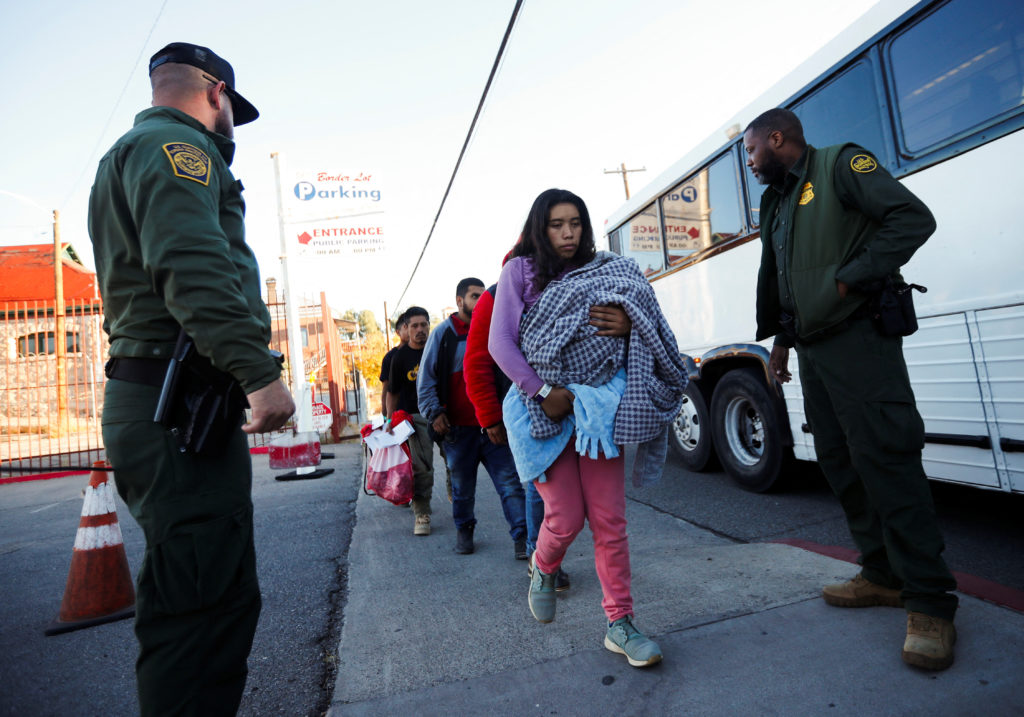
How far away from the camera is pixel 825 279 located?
2277 millimetres

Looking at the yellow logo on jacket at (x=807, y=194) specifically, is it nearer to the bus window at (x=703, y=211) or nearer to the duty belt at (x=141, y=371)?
the duty belt at (x=141, y=371)

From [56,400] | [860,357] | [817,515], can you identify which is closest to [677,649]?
[860,357]

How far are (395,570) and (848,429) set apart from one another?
258 cm

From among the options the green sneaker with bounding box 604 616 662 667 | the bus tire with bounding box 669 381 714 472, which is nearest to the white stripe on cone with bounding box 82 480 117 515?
the green sneaker with bounding box 604 616 662 667

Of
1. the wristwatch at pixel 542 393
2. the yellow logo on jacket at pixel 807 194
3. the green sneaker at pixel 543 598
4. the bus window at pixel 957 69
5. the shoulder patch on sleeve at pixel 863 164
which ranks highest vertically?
the bus window at pixel 957 69

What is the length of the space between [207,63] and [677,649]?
8.31 ft

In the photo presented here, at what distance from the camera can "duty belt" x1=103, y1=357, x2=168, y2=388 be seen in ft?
5.17

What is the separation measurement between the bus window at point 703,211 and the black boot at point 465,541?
3161 millimetres

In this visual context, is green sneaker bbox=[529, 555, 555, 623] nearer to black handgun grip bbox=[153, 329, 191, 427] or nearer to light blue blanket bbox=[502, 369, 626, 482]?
light blue blanket bbox=[502, 369, 626, 482]

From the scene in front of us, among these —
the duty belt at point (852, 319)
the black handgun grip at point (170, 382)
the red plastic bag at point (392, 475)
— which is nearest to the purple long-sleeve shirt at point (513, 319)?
the duty belt at point (852, 319)

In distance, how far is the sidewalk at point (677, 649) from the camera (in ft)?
6.35

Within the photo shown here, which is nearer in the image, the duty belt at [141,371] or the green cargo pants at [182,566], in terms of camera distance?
the green cargo pants at [182,566]

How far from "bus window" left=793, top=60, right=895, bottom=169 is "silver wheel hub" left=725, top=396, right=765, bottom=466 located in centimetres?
209

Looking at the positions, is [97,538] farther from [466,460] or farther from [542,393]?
[542,393]
